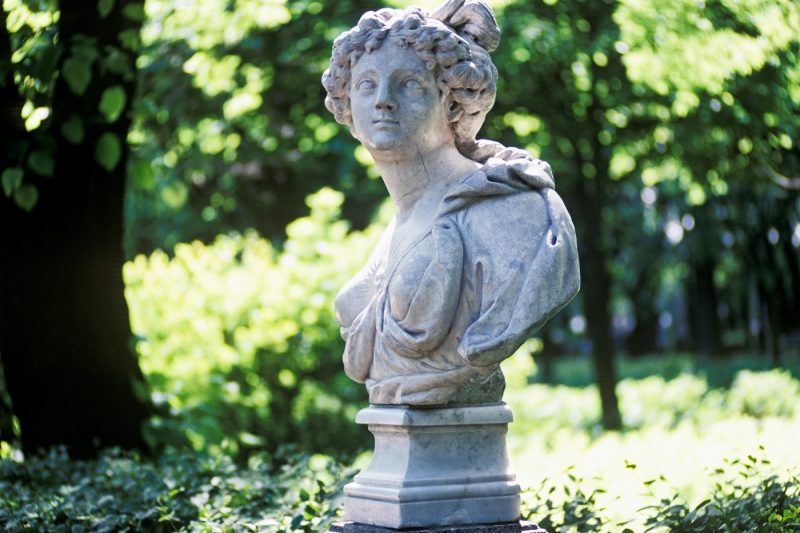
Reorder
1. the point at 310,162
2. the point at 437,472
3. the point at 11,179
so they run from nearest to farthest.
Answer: the point at 437,472
the point at 11,179
the point at 310,162

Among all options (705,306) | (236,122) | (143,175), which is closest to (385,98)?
(143,175)

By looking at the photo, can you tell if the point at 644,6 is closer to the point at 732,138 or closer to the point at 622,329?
the point at 732,138

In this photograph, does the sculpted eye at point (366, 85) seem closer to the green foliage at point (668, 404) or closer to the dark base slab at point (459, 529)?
the dark base slab at point (459, 529)

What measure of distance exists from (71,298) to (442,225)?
13.8ft

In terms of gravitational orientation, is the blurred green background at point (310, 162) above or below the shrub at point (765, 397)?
above

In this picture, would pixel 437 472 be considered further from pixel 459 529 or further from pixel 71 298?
pixel 71 298

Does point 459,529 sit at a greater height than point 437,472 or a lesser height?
lesser

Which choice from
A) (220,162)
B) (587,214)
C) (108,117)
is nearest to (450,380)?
(108,117)

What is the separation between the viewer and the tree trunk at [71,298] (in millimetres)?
8297

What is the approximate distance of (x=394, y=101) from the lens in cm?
505

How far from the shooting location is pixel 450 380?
16.1 feet

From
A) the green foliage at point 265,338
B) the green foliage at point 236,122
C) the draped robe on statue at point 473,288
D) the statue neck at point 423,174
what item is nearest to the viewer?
the draped robe on statue at point 473,288

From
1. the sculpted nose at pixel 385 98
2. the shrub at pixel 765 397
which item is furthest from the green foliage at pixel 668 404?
the sculpted nose at pixel 385 98

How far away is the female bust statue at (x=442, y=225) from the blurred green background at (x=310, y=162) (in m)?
2.23
